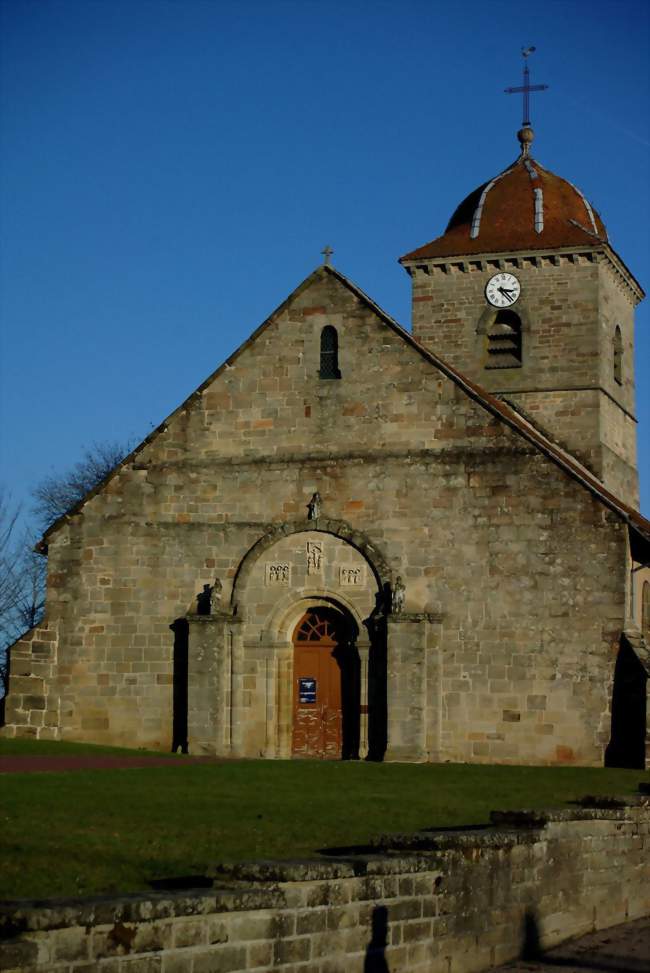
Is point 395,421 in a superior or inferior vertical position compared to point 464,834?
superior

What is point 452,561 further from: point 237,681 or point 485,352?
point 485,352

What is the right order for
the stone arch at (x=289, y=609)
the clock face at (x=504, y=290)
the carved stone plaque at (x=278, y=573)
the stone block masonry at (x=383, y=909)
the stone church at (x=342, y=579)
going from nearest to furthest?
the stone block masonry at (x=383, y=909) → the stone church at (x=342, y=579) → the stone arch at (x=289, y=609) → the carved stone plaque at (x=278, y=573) → the clock face at (x=504, y=290)

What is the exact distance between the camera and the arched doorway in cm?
2909

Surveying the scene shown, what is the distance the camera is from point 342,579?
1147 inches

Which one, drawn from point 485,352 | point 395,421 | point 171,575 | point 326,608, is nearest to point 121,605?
point 171,575

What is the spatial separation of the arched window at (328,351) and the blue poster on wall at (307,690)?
→ 571 centimetres

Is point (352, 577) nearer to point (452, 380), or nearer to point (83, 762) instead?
point (452, 380)

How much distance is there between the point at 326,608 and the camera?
29469mm

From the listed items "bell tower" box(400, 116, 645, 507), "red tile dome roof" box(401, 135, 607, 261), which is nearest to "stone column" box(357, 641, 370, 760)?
"bell tower" box(400, 116, 645, 507)

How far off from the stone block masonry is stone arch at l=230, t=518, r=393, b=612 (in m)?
12.3

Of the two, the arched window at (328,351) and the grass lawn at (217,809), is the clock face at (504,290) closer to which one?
the arched window at (328,351)

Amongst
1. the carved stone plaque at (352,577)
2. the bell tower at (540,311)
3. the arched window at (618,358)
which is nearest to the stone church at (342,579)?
the carved stone plaque at (352,577)

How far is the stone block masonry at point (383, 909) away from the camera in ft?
31.6

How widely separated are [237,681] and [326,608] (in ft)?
6.92
